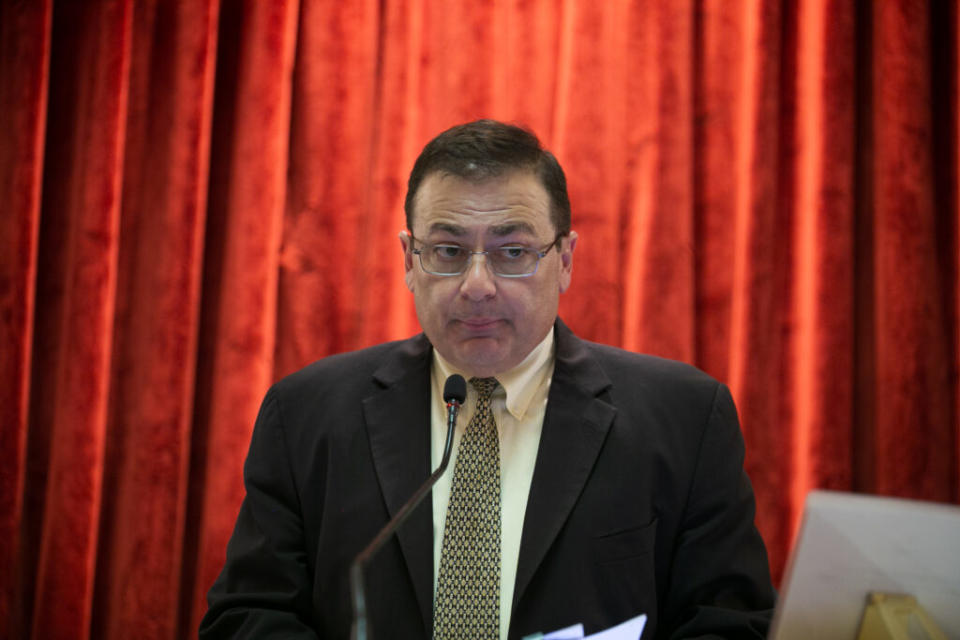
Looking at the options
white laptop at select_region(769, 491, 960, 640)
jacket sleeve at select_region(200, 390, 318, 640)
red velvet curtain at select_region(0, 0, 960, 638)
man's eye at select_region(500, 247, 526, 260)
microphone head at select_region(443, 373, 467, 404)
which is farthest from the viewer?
red velvet curtain at select_region(0, 0, 960, 638)

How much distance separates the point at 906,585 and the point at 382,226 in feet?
5.47

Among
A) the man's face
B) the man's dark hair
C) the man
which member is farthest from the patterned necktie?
the man's dark hair

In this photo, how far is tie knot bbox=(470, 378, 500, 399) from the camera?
1.44m

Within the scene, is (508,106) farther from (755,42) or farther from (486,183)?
(486,183)

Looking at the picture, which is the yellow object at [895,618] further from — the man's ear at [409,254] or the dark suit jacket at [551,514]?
the man's ear at [409,254]

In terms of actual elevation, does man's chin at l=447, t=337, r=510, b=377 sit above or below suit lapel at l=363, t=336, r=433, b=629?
above

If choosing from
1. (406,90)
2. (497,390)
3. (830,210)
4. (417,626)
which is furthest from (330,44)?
(417,626)

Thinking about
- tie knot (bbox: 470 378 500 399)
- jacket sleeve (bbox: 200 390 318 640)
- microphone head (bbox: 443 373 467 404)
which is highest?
microphone head (bbox: 443 373 467 404)

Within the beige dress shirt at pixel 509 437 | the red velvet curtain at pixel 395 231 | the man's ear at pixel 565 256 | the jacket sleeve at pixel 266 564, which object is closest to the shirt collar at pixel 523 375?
the beige dress shirt at pixel 509 437

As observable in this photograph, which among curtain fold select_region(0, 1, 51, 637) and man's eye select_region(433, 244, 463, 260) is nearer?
man's eye select_region(433, 244, 463, 260)

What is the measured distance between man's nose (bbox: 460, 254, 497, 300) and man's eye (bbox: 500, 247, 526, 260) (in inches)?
1.4

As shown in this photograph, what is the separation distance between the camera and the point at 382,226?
2.23m

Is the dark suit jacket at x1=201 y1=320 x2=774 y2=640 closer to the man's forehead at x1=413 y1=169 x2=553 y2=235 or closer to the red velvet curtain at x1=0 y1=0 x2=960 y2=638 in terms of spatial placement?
the man's forehead at x1=413 y1=169 x2=553 y2=235

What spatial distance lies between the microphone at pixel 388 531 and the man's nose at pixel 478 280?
0.22 metres
